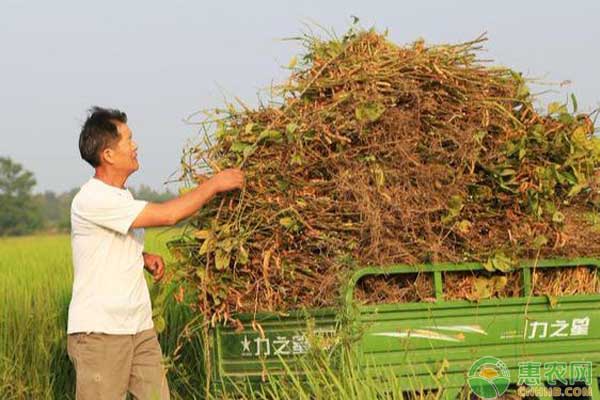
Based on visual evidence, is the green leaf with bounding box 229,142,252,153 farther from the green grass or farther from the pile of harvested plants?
the green grass

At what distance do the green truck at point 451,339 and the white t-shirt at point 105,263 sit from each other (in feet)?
1.47

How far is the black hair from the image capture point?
3982 mm

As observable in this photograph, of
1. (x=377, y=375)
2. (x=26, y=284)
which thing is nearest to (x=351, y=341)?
(x=377, y=375)

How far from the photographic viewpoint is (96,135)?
399 cm

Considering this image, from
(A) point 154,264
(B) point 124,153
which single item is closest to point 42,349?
(A) point 154,264

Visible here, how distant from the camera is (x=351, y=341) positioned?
357cm

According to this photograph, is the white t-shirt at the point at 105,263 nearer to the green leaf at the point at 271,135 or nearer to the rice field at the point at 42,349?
the green leaf at the point at 271,135

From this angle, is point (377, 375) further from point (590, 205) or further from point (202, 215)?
point (590, 205)

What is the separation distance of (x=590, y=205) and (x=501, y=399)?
1.05 metres

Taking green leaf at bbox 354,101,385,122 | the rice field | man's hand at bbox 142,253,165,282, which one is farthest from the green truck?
the rice field

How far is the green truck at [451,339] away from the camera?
368cm

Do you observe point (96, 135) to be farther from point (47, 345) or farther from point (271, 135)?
point (47, 345)
